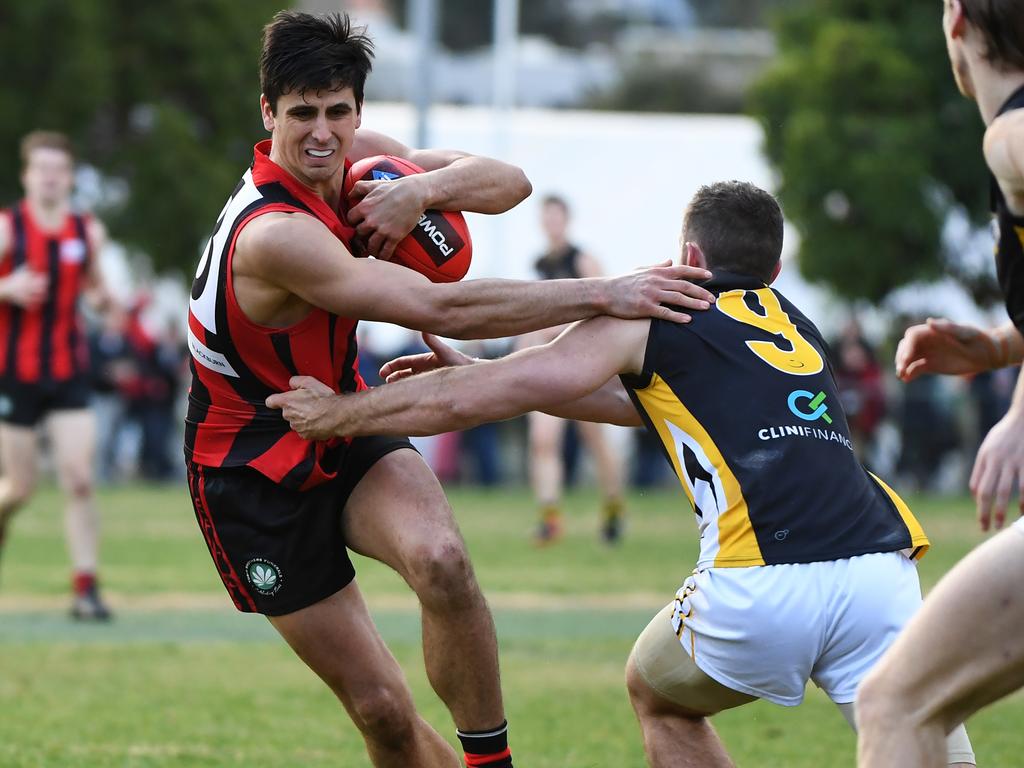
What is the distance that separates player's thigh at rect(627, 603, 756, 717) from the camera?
4.30 metres

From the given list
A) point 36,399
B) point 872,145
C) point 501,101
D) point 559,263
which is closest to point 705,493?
point 36,399

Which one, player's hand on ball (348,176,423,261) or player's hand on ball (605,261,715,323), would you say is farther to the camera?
player's hand on ball (348,176,423,261)

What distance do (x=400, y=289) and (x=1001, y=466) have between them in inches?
72.1

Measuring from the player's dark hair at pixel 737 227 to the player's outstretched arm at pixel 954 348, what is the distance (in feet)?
1.91

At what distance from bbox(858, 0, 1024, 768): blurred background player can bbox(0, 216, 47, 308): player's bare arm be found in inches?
284

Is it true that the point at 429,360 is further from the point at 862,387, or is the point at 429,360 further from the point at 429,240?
the point at 862,387

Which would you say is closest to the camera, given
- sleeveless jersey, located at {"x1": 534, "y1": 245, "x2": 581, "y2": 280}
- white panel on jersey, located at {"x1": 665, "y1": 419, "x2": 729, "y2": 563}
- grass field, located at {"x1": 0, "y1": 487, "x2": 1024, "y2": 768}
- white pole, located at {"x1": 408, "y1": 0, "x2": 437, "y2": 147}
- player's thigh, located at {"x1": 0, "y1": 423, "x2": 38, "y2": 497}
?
white panel on jersey, located at {"x1": 665, "y1": 419, "x2": 729, "y2": 563}

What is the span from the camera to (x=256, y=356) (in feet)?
16.0

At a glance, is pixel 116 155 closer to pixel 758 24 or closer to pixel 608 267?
pixel 608 267

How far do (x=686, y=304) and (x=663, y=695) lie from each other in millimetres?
1101

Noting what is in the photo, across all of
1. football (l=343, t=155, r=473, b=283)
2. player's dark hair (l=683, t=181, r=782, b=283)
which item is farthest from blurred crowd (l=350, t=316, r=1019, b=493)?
player's dark hair (l=683, t=181, r=782, b=283)

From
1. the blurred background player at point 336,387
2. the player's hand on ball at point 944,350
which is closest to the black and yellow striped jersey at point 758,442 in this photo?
the blurred background player at point 336,387

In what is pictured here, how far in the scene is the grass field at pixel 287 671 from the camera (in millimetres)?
6266

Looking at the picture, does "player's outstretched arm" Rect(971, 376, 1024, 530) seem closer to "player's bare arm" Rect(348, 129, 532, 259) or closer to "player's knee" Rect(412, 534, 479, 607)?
"player's knee" Rect(412, 534, 479, 607)
